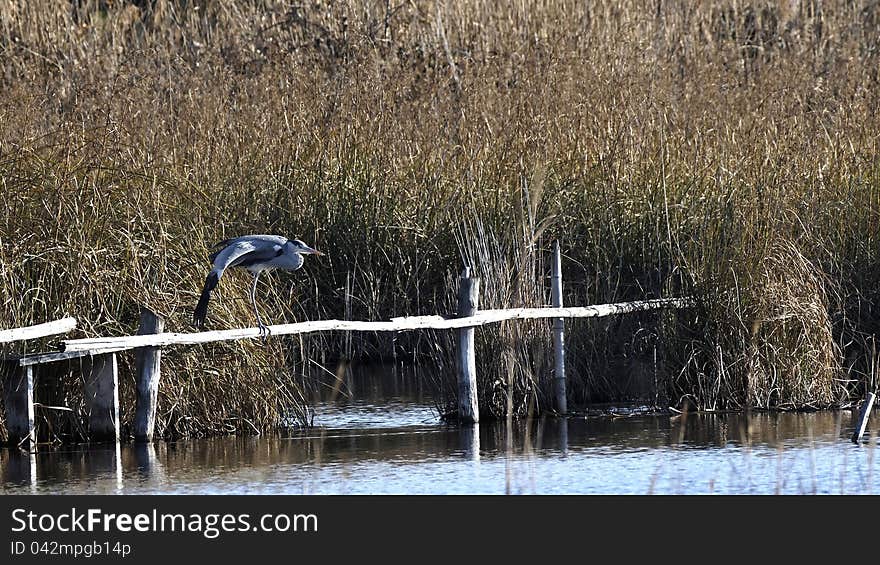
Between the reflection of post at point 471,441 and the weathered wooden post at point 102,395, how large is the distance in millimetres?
1875

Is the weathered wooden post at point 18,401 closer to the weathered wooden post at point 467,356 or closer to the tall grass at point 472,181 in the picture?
the tall grass at point 472,181

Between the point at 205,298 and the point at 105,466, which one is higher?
the point at 205,298

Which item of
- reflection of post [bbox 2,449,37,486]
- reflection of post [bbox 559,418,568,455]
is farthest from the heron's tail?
reflection of post [bbox 559,418,568,455]

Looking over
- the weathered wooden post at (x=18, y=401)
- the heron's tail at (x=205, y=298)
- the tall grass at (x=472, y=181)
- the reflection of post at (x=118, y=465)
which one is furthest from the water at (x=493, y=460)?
the heron's tail at (x=205, y=298)

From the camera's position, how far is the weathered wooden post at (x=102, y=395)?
902 centimetres

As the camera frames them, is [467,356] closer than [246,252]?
No

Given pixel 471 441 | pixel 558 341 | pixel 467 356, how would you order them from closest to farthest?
pixel 471 441, pixel 467 356, pixel 558 341

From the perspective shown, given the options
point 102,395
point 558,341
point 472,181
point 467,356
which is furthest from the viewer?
point 472,181

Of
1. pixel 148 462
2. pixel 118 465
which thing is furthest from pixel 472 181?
pixel 118 465

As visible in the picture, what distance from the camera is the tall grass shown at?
9.54 m

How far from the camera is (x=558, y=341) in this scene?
1013 cm

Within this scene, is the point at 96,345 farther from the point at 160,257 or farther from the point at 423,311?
the point at 423,311

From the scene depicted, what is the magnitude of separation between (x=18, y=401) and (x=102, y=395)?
17.6 inches

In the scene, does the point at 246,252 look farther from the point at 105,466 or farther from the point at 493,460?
the point at 493,460
